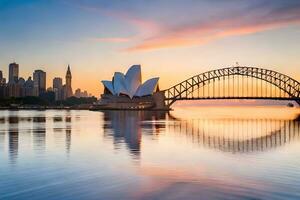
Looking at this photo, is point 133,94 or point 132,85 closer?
point 132,85

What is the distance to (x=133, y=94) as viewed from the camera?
173500mm

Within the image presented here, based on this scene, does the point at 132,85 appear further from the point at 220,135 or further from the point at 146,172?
the point at 146,172

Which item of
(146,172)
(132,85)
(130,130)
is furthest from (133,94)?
(146,172)

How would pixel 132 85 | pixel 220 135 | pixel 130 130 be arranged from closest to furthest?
pixel 220 135
pixel 130 130
pixel 132 85

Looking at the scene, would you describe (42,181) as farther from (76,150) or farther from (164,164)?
(76,150)

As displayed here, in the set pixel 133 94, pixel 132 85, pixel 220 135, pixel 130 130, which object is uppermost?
pixel 132 85

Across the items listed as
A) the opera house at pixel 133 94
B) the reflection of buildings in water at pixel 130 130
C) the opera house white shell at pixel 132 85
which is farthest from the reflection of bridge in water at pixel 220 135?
the opera house at pixel 133 94

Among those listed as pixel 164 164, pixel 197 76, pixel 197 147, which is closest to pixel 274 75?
pixel 197 76

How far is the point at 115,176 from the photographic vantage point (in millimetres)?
18703

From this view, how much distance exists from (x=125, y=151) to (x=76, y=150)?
3.66 metres

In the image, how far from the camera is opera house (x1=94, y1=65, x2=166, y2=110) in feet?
566

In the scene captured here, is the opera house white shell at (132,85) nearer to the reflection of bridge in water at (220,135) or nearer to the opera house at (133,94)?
the opera house at (133,94)

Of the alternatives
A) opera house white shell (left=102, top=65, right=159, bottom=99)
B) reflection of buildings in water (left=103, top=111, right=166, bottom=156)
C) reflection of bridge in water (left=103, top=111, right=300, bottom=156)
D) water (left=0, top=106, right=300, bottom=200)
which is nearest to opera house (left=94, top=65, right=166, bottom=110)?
opera house white shell (left=102, top=65, right=159, bottom=99)

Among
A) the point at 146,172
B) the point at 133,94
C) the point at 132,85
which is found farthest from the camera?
the point at 133,94
